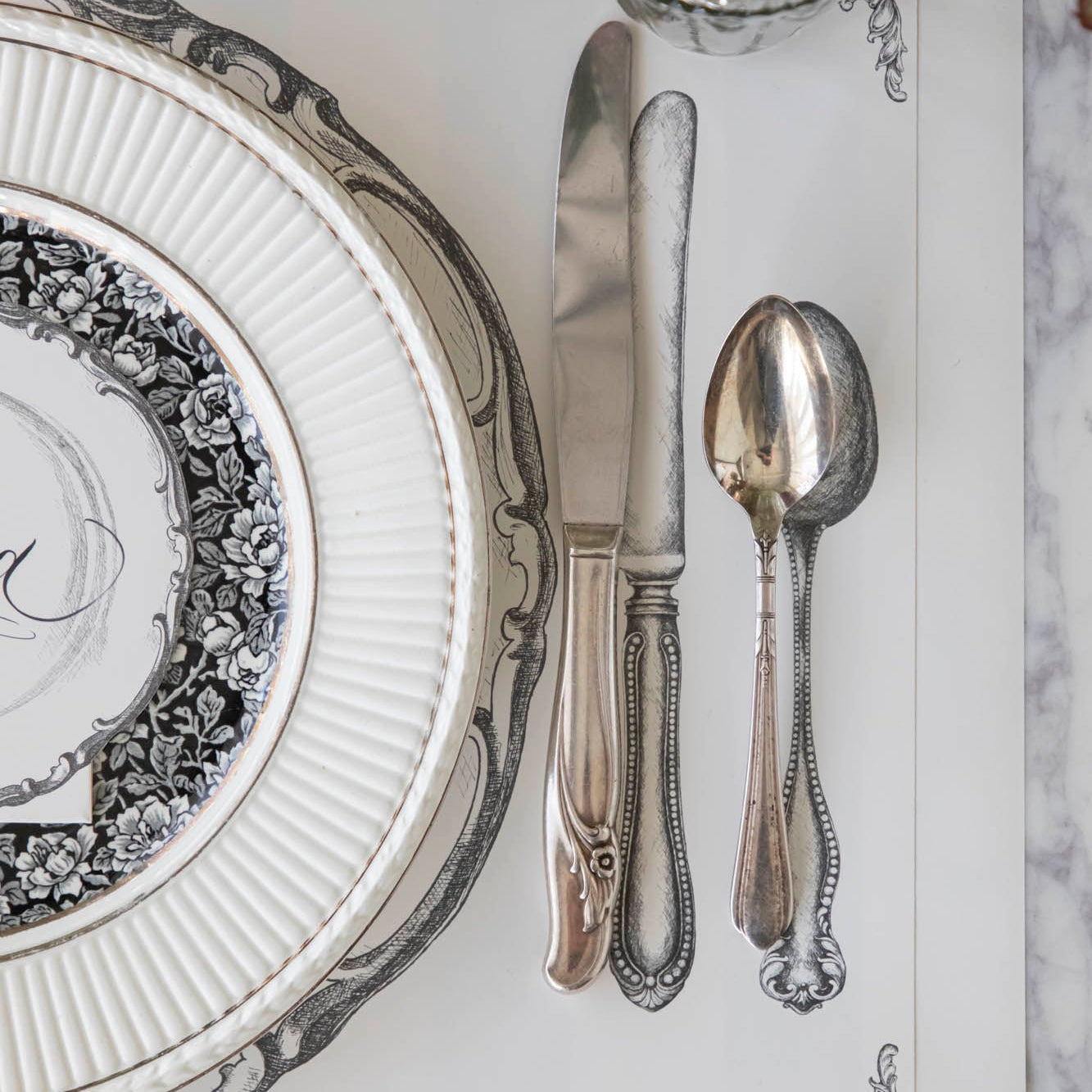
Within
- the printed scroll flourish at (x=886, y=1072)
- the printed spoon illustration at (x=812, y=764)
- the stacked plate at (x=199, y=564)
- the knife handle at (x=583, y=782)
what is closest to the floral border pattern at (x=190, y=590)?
the stacked plate at (x=199, y=564)

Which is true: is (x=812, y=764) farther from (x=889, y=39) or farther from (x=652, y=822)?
(x=889, y=39)

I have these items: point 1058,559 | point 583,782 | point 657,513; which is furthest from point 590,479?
point 1058,559

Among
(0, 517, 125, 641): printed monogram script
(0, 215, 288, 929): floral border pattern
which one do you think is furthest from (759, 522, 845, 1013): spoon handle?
(0, 517, 125, 641): printed monogram script

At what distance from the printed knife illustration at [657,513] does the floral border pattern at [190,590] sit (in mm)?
185

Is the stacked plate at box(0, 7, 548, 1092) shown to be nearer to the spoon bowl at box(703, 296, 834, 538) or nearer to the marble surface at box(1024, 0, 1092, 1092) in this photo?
the spoon bowl at box(703, 296, 834, 538)

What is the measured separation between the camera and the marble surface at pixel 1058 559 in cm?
49

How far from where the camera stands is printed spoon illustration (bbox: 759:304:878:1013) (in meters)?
0.46

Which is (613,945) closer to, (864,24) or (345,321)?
(345,321)

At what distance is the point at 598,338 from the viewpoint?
45 centimetres

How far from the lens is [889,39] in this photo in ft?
1.58

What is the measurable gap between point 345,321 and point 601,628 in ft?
0.63

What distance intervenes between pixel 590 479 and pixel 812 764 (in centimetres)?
19

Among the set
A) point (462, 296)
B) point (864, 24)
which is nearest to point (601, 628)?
point (462, 296)

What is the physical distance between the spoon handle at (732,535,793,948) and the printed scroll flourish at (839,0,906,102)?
1.06 ft
